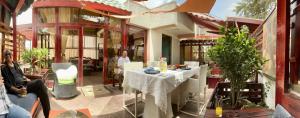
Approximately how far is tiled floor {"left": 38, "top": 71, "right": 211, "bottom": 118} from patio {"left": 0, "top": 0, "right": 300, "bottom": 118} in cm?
2

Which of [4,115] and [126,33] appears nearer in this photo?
[4,115]

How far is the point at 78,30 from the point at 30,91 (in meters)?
4.52

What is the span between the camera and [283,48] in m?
2.77

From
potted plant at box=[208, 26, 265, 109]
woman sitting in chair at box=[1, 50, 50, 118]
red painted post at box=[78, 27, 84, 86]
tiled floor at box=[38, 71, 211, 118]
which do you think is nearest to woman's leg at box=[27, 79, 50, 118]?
woman sitting in chair at box=[1, 50, 50, 118]

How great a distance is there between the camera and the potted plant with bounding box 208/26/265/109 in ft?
9.69

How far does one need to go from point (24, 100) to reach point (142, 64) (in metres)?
2.95

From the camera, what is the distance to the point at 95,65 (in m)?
9.76

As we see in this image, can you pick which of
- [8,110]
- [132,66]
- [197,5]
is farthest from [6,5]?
[197,5]

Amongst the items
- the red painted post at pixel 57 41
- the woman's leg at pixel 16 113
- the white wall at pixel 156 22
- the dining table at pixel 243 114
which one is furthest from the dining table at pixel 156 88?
the white wall at pixel 156 22

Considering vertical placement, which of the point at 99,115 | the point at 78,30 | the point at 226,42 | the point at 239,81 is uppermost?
the point at 78,30

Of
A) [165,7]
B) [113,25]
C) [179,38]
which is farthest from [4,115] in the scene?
[179,38]

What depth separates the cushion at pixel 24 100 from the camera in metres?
3.43

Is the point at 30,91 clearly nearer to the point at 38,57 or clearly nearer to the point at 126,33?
the point at 38,57

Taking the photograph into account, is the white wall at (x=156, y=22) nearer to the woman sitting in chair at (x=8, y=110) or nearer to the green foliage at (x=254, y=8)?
the green foliage at (x=254, y=8)
